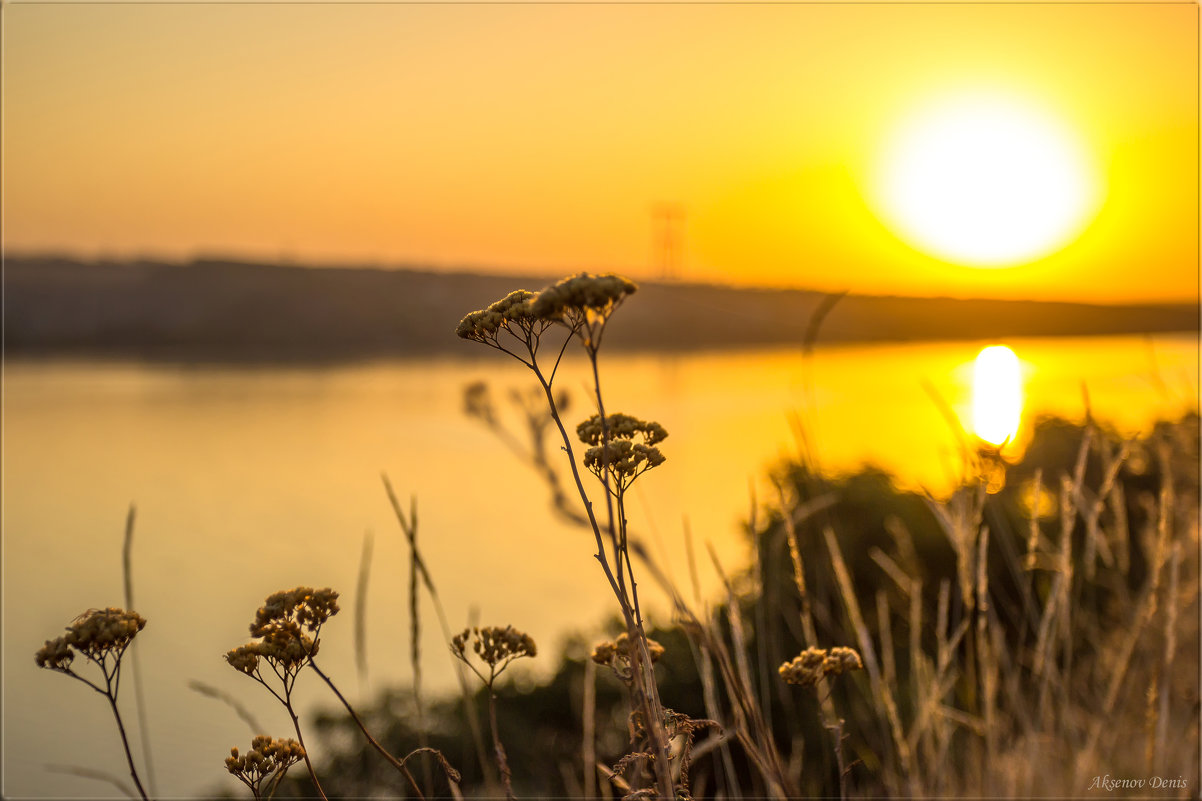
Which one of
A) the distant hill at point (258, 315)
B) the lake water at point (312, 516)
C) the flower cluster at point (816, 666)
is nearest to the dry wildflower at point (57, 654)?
the lake water at point (312, 516)

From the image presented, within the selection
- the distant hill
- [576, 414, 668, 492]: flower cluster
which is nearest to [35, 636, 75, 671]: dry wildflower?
[576, 414, 668, 492]: flower cluster

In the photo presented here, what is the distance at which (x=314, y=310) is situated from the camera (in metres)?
54.0

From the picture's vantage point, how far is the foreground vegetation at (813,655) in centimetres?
90

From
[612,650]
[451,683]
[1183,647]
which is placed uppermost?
[612,650]

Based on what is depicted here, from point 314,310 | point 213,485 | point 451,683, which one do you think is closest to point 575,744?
point 451,683

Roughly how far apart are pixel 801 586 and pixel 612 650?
54 cm

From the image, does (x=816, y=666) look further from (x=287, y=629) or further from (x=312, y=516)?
(x=312, y=516)

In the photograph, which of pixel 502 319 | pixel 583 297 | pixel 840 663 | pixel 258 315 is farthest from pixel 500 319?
pixel 258 315

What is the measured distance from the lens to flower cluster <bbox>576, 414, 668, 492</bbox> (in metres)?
0.88

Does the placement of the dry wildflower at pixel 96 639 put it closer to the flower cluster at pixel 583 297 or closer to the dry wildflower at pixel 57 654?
the dry wildflower at pixel 57 654

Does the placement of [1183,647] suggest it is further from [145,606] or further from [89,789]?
[145,606]

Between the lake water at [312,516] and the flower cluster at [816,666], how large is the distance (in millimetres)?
296

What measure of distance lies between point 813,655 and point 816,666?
0.06 ft

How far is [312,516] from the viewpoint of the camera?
11352 mm
